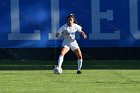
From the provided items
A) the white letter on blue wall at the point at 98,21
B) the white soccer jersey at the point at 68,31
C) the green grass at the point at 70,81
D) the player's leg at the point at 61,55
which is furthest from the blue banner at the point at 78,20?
the player's leg at the point at 61,55

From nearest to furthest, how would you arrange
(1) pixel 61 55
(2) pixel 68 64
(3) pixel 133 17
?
(1) pixel 61 55 → (2) pixel 68 64 → (3) pixel 133 17

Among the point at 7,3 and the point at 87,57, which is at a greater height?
the point at 7,3

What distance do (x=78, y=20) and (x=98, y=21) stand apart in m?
0.91

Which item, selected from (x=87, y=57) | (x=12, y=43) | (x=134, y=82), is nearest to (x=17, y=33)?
(x=12, y=43)

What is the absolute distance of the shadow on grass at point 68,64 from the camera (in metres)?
26.1

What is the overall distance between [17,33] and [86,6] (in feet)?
11.0

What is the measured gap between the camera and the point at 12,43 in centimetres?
2981

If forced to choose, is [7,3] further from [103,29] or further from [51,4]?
[103,29]

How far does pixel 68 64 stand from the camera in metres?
28.3

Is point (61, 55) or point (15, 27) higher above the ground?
point (15, 27)

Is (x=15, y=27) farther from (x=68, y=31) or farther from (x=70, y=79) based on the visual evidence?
(x=70, y=79)

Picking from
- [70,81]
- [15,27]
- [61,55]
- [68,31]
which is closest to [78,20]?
[15,27]

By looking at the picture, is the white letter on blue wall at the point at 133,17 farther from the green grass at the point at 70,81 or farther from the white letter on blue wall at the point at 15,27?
the green grass at the point at 70,81

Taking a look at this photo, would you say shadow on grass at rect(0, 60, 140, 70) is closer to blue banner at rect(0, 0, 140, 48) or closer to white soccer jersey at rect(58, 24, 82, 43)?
blue banner at rect(0, 0, 140, 48)
